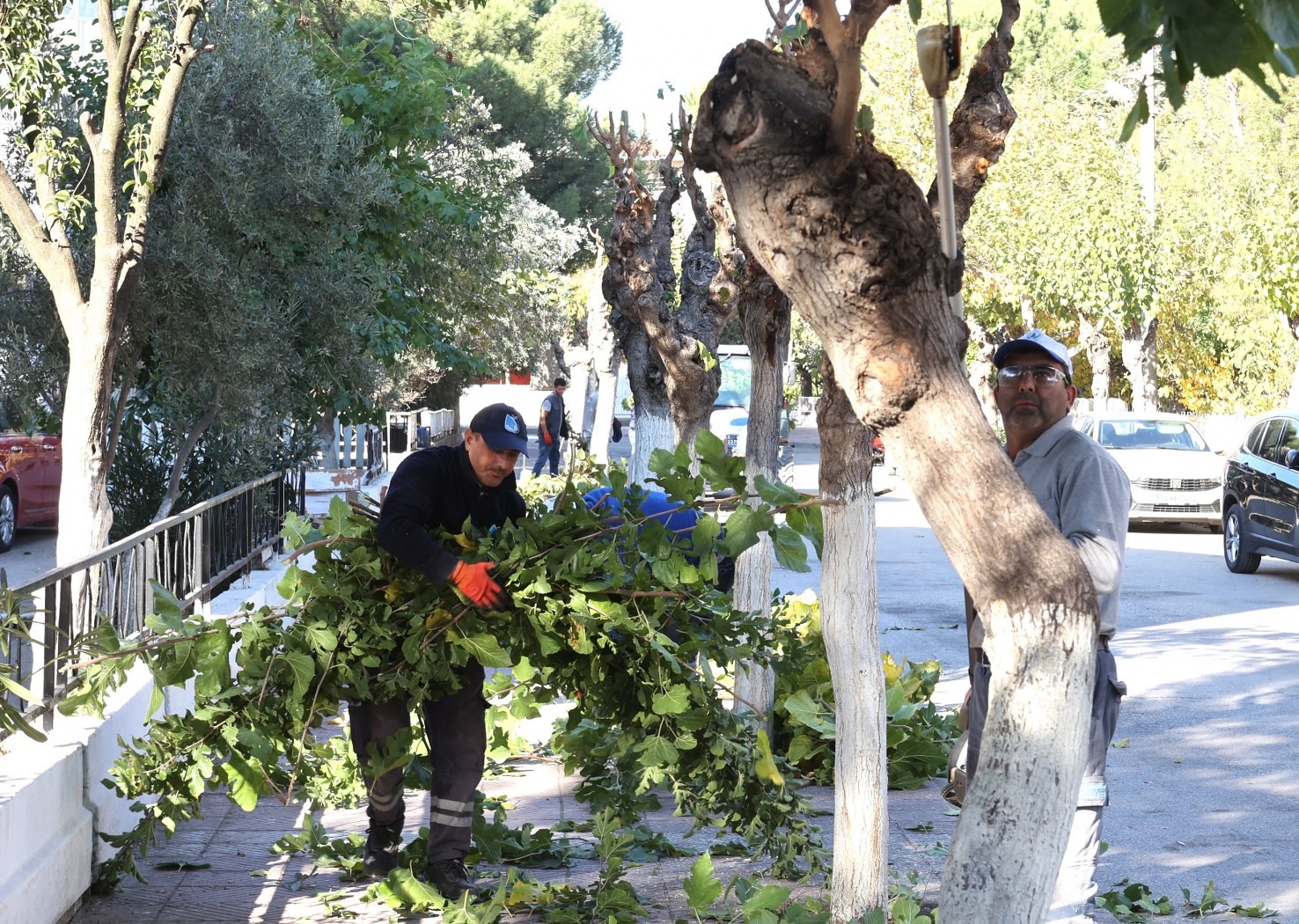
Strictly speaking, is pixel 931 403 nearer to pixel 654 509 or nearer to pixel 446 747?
pixel 654 509

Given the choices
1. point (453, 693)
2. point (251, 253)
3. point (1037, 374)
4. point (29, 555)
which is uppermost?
point (251, 253)

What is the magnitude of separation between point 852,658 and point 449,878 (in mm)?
1623

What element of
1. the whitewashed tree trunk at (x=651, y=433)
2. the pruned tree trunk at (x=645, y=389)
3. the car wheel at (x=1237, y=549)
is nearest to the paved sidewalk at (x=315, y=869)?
the pruned tree trunk at (x=645, y=389)

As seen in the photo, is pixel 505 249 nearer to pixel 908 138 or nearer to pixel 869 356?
pixel 908 138

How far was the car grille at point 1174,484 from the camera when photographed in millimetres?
22422

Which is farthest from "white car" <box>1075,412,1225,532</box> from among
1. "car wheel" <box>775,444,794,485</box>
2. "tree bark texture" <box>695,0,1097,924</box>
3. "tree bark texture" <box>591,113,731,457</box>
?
"tree bark texture" <box>695,0,1097,924</box>

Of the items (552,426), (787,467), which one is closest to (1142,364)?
(787,467)

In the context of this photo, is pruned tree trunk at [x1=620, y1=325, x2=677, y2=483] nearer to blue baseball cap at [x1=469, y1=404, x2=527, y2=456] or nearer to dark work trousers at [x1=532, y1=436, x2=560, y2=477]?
blue baseball cap at [x1=469, y1=404, x2=527, y2=456]

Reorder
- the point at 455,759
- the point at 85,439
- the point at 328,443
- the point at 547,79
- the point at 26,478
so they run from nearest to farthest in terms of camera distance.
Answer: the point at 455,759, the point at 85,439, the point at 26,478, the point at 328,443, the point at 547,79

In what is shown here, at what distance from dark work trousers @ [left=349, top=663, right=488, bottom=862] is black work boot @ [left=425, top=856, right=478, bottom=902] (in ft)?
0.08

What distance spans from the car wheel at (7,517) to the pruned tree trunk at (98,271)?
29.3 feet

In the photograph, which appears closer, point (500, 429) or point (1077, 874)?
point (1077, 874)

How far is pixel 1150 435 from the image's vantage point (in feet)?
78.4

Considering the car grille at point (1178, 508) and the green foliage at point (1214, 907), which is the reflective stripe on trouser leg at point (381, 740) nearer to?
the green foliage at point (1214, 907)
